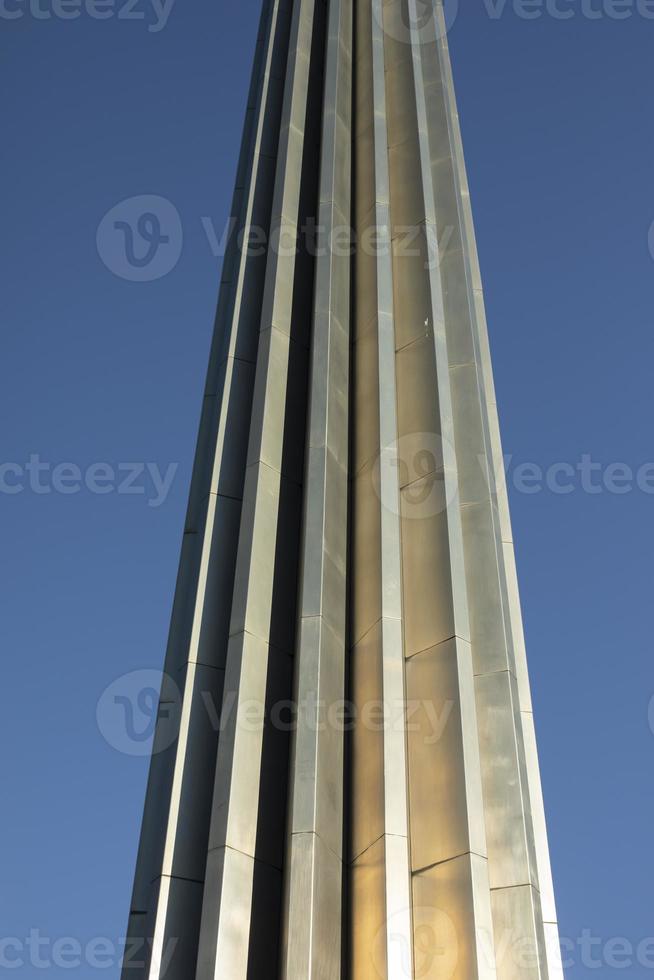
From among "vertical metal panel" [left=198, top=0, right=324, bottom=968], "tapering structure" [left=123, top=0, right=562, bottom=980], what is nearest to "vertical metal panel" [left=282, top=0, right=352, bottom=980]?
"tapering structure" [left=123, top=0, right=562, bottom=980]

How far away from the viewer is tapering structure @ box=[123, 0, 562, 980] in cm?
757

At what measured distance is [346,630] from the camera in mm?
9617

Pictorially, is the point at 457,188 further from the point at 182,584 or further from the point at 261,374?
the point at 182,584

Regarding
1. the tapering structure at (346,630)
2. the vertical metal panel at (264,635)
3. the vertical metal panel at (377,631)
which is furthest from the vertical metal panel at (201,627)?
the vertical metal panel at (377,631)

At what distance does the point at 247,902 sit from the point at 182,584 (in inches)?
123

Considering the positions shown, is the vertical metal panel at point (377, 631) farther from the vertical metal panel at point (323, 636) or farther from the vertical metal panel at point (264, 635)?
the vertical metal panel at point (264, 635)

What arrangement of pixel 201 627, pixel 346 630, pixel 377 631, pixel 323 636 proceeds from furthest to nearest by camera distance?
pixel 346 630 < pixel 377 631 < pixel 201 627 < pixel 323 636

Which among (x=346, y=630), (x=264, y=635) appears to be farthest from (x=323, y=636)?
(x=346, y=630)

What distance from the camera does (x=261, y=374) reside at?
1080 centimetres

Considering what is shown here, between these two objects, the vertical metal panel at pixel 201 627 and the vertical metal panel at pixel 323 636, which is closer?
the vertical metal panel at pixel 323 636

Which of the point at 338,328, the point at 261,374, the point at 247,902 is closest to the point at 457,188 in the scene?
the point at 338,328

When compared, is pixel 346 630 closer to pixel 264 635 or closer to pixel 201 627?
pixel 264 635

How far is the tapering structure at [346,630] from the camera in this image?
7574mm

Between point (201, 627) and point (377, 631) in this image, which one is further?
point (377, 631)
